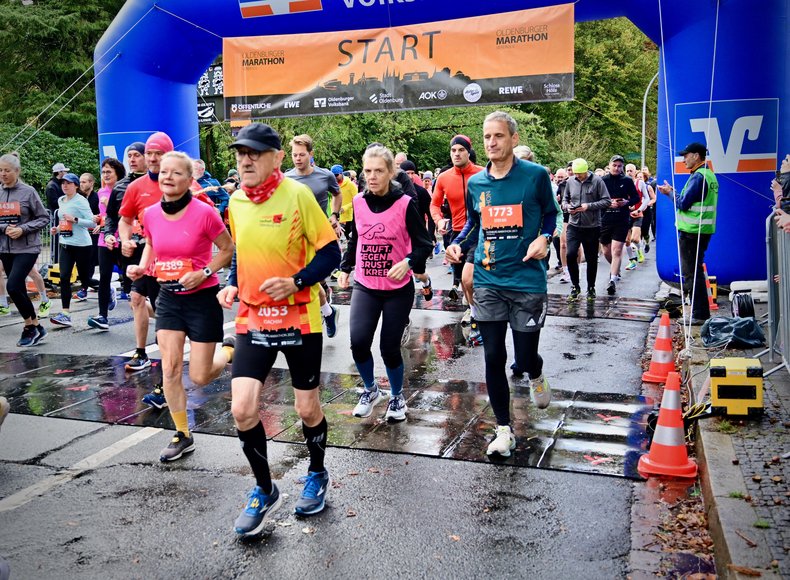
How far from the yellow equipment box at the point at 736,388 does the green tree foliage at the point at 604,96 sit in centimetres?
4125

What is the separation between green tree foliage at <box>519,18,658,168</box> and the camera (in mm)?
46875

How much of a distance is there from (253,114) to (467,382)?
7547 mm

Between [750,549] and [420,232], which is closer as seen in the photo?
[750,549]

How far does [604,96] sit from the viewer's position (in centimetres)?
4766

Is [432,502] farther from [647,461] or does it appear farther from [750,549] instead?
[750,549]

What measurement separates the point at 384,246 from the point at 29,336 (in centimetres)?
538

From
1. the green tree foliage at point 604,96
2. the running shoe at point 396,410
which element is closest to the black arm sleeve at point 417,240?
the running shoe at point 396,410

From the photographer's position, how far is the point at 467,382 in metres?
7.34

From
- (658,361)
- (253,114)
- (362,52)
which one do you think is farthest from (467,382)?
(253,114)

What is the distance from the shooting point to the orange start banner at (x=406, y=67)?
11.3m

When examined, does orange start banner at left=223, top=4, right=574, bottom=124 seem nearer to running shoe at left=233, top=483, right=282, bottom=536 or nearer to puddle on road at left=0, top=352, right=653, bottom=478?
puddle on road at left=0, top=352, right=653, bottom=478

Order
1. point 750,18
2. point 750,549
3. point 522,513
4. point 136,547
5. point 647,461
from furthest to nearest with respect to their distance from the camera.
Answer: point 750,18 → point 647,461 → point 522,513 → point 136,547 → point 750,549

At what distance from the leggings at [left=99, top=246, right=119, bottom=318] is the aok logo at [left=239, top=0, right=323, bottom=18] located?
434 cm

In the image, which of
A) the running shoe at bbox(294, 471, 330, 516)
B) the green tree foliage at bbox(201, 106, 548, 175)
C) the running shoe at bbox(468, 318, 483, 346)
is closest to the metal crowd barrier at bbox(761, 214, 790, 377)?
the running shoe at bbox(468, 318, 483, 346)
